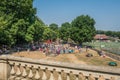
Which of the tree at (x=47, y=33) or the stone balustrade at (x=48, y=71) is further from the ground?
the tree at (x=47, y=33)

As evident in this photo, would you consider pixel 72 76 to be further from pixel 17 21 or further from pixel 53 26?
pixel 53 26

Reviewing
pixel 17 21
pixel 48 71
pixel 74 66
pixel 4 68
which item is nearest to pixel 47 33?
pixel 17 21

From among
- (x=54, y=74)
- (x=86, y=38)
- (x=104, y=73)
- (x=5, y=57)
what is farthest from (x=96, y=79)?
(x=86, y=38)

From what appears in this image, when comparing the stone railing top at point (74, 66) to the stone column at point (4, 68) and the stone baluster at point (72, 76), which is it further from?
the stone baluster at point (72, 76)

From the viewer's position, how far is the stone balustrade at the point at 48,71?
5.18 metres

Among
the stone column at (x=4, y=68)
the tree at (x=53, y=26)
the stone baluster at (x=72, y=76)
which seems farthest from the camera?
the tree at (x=53, y=26)

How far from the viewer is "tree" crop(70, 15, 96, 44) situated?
3127 inches

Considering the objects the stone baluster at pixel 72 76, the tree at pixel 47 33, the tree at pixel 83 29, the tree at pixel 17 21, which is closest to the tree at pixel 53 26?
the tree at pixel 47 33

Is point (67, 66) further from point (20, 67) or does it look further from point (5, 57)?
point (5, 57)

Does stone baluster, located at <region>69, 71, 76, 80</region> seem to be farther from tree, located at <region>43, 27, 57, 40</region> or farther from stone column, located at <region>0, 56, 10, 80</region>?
tree, located at <region>43, 27, 57, 40</region>

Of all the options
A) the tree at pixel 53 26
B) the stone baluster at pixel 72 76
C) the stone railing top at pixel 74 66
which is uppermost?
the tree at pixel 53 26

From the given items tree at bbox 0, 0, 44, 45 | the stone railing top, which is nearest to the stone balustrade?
the stone railing top

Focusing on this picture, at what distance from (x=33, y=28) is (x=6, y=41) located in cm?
1190

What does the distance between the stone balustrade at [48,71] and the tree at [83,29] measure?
72.5 m
